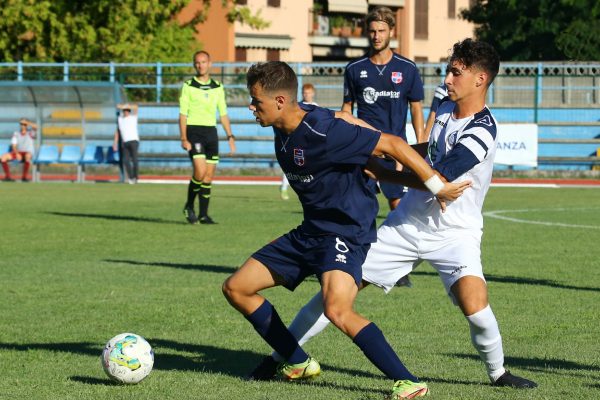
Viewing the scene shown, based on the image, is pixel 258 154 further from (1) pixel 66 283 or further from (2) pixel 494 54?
(2) pixel 494 54

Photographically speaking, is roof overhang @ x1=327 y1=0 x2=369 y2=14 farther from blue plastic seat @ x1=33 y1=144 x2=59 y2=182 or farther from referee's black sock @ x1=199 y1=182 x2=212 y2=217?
referee's black sock @ x1=199 y1=182 x2=212 y2=217

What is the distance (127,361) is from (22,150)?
87.5ft

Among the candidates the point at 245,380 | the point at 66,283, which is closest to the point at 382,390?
the point at 245,380

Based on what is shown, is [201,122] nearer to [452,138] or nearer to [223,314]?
[223,314]

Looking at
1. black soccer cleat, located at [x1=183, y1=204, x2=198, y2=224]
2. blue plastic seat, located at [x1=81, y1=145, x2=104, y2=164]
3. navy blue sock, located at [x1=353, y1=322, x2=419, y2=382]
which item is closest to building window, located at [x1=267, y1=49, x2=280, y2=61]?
blue plastic seat, located at [x1=81, y1=145, x2=104, y2=164]

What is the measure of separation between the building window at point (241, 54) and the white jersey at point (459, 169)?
52.1 meters

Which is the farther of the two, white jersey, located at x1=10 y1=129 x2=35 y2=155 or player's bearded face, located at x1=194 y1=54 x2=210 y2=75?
white jersey, located at x1=10 y1=129 x2=35 y2=155

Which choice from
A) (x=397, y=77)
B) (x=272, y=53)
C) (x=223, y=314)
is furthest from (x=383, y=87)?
(x=272, y=53)

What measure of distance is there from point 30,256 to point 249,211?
695cm

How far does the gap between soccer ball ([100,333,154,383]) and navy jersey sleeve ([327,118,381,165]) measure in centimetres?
148

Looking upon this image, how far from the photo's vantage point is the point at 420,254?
20.9ft

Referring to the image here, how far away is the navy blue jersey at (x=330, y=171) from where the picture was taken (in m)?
6.00

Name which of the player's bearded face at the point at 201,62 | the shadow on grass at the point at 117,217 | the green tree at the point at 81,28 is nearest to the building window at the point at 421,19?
the green tree at the point at 81,28

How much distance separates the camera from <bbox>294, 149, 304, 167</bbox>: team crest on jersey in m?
6.03
